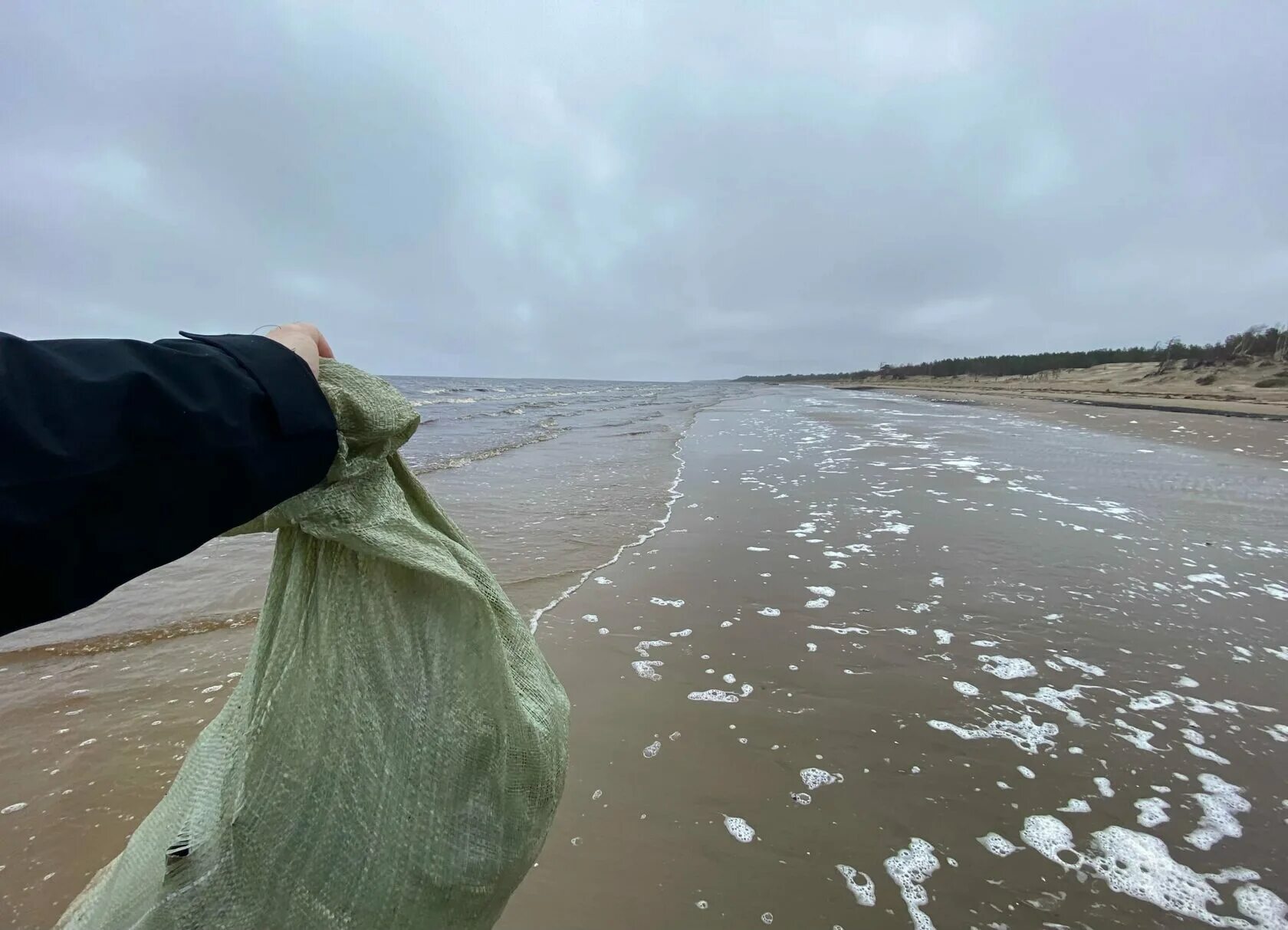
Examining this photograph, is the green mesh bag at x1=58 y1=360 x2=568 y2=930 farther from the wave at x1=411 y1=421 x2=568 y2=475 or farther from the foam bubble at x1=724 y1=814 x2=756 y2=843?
the wave at x1=411 y1=421 x2=568 y2=475

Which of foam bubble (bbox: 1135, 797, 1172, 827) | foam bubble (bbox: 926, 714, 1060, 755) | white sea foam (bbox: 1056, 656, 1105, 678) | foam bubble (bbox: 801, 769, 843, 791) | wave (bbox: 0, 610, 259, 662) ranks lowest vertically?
wave (bbox: 0, 610, 259, 662)

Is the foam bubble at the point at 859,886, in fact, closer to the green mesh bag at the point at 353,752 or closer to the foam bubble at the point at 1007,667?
the green mesh bag at the point at 353,752

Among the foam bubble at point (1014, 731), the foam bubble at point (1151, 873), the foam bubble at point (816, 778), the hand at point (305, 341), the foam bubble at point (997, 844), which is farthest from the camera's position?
the foam bubble at point (1014, 731)

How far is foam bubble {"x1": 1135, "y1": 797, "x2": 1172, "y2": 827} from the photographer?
227 centimetres

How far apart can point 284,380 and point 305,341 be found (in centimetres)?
24

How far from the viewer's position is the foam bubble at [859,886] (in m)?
1.98

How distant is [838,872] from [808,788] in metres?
0.40

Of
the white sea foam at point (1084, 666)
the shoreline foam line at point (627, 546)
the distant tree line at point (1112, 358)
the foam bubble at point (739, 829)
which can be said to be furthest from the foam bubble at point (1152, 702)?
the distant tree line at point (1112, 358)

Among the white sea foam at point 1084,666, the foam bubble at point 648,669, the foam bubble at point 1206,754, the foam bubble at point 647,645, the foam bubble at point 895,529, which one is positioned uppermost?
the foam bubble at point 895,529

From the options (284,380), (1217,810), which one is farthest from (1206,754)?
(284,380)

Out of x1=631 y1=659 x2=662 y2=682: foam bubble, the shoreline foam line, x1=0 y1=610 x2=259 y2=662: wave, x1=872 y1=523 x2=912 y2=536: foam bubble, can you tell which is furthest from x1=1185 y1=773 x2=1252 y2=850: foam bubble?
x1=0 y1=610 x2=259 y2=662: wave

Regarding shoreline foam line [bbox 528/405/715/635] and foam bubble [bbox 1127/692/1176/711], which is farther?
shoreline foam line [bbox 528/405/715/635]

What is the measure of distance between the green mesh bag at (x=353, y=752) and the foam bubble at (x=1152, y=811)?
255 centimetres

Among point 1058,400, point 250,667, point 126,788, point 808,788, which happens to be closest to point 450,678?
point 250,667
